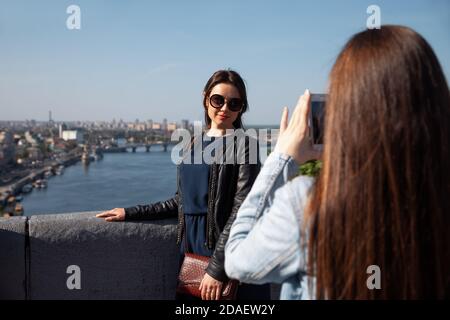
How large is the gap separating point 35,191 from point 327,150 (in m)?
57.5

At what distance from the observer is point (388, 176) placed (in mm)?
799

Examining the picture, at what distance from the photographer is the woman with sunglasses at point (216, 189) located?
1.53m

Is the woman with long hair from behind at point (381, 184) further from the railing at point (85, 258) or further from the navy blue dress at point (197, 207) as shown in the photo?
the railing at point (85, 258)

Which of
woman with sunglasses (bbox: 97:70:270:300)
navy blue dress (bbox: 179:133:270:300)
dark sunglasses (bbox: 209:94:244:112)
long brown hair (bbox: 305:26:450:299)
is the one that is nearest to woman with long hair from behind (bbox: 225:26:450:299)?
long brown hair (bbox: 305:26:450:299)

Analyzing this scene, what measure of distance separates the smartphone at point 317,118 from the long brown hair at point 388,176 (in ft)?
0.59

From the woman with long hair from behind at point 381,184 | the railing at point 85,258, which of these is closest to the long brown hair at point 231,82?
the railing at point 85,258

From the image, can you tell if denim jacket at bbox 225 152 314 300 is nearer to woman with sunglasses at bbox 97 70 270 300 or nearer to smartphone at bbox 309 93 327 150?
smartphone at bbox 309 93 327 150

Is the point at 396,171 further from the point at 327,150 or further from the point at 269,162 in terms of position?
the point at 269,162

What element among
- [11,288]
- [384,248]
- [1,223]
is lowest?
[11,288]

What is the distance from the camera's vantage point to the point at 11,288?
1.92 m

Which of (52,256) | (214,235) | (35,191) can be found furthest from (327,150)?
(35,191)

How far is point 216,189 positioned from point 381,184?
0.88 meters

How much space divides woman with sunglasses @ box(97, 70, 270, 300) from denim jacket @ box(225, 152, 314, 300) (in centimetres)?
55

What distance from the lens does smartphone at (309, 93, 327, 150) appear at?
1021 mm
